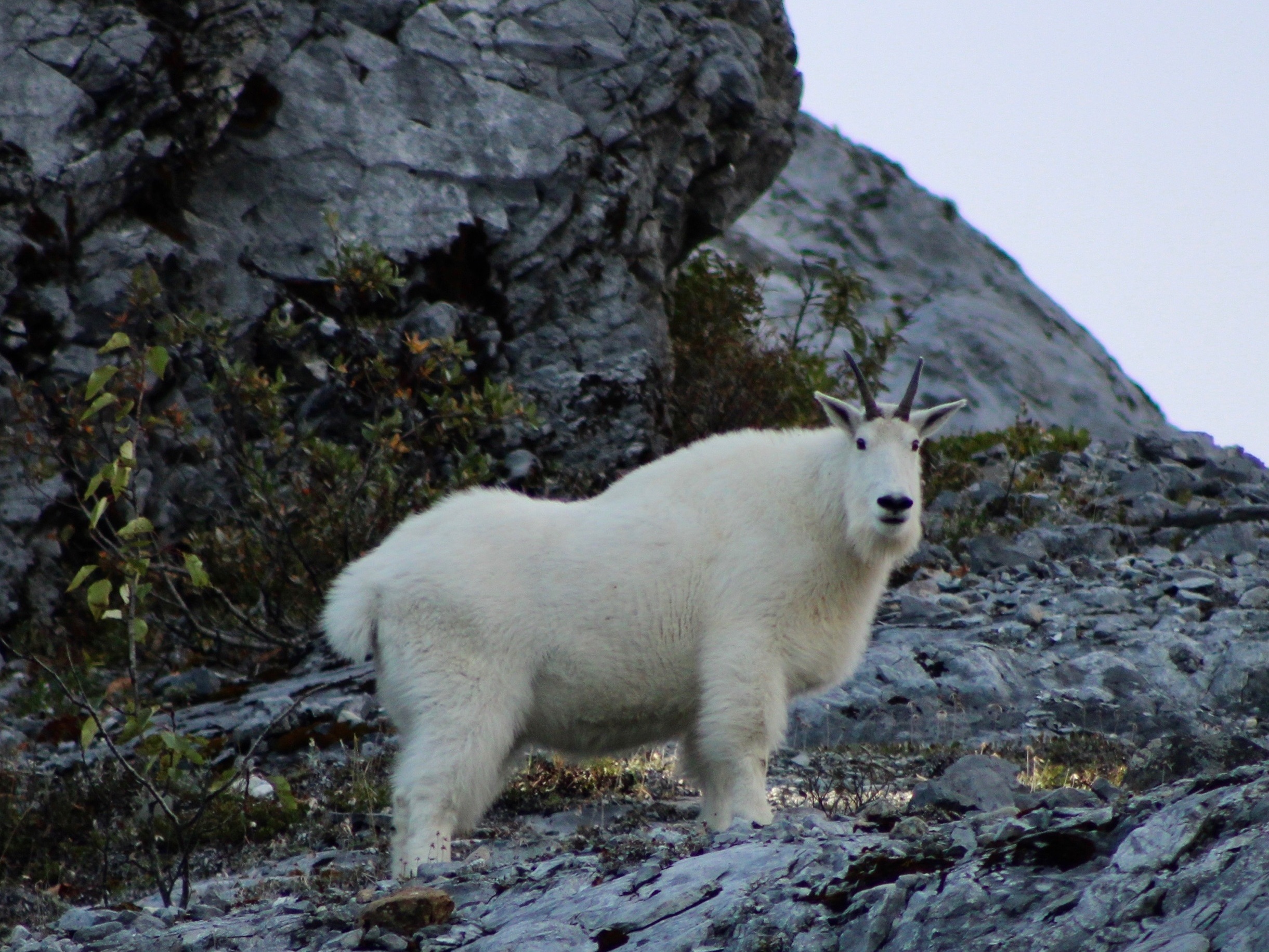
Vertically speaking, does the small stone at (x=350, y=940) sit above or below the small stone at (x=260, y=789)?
above

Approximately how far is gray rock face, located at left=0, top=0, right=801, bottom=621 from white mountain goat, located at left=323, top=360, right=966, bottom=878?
18.9 ft

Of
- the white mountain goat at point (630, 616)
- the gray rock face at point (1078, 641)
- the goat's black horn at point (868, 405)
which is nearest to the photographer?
the white mountain goat at point (630, 616)

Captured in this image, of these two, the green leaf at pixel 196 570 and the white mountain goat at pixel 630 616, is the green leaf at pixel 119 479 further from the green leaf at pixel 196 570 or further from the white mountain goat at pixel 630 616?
the white mountain goat at pixel 630 616

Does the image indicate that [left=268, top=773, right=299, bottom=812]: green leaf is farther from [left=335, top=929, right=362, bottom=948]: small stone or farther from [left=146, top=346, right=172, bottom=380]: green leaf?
[left=146, top=346, right=172, bottom=380]: green leaf

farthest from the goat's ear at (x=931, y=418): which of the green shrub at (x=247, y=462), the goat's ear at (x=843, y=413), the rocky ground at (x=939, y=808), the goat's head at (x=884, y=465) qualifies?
the green shrub at (x=247, y=462)

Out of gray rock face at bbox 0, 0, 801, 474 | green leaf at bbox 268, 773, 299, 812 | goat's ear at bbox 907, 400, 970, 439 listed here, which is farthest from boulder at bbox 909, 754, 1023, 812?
gray rock face at bbox 0, 0, 801, 474

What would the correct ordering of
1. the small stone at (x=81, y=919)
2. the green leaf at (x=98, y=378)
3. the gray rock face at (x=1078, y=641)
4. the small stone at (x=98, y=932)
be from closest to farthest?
the small stone at (x=98, y=932) → the small stone at (x=81, y=919) → the green leaf at (x=98, y=378) → the gray rock face at (x=1078, y=641)

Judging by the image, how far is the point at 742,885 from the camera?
403 centimetres

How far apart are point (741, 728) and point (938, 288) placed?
1967cm

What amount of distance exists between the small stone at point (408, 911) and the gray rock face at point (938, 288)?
16.7 meters

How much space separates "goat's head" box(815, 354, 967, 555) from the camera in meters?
6.38

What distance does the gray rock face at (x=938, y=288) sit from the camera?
21.6 m

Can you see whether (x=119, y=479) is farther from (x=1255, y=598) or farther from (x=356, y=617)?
(x=1255, y=598)

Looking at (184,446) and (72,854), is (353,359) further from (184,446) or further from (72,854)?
(72,854)
